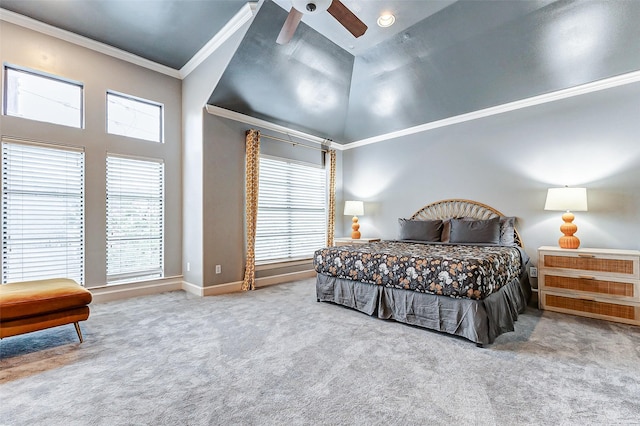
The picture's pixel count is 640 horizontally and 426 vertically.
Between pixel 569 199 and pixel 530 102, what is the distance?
5.11 ft

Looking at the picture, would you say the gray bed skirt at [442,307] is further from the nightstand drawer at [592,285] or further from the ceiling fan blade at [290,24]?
the ceiling fan blade at [290,24]

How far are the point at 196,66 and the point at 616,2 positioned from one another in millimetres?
5068

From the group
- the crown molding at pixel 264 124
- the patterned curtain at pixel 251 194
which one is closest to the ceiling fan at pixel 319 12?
the crown molding at pixel 264 124

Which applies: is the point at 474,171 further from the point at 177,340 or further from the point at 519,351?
the point at 177,340

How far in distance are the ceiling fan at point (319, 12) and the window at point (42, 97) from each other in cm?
295

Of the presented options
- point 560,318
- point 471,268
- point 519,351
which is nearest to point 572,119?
point 560,318

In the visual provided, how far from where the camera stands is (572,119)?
148 inches

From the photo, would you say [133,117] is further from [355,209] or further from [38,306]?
[355,209]

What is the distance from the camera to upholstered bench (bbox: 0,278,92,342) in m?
2.24

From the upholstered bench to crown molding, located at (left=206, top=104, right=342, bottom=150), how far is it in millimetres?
2838

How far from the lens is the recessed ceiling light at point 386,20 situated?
3.27 meters

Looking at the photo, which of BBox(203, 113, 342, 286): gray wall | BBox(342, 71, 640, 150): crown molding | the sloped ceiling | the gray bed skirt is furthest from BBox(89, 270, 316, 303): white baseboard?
BBox(342, 71, 640, 150): crown molding

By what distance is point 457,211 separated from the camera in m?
4.71

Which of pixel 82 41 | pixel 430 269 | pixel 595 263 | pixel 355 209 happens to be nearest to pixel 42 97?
pixel 82 41
